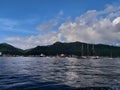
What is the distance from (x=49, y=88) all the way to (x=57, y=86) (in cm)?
169

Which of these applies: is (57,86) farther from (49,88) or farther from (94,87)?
(94,87)

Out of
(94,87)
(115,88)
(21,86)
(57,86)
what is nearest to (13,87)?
(21,86)

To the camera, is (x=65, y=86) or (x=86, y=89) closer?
(x=86, y=89)

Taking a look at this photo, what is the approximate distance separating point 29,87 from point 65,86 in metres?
5.19

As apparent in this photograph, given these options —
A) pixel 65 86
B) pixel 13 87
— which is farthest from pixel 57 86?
pixel 13 87

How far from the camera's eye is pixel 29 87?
1313 inches

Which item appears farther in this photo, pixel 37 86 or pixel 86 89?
pixel 37 86

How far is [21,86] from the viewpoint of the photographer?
3381 centimetres

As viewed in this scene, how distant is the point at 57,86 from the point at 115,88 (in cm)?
822

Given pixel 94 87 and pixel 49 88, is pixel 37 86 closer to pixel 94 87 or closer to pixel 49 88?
pixel 49 88

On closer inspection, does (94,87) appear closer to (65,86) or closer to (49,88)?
(65,86)

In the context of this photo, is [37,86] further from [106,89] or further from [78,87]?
[106,89]

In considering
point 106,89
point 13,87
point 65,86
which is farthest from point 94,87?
point 13,87

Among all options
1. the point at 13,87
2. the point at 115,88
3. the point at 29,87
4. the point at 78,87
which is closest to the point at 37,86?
the point at 29,87
